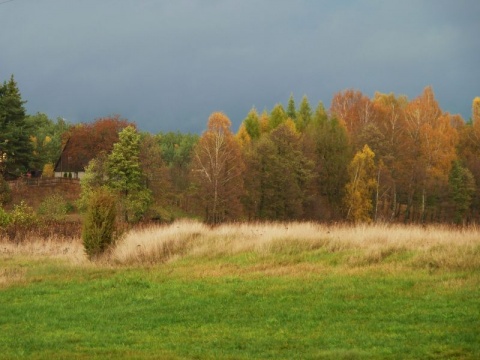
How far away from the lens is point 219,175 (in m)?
51.8

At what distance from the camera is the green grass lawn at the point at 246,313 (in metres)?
8.26

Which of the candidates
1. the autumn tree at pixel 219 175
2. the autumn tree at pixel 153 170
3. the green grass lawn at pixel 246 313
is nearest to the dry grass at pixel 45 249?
the green grass lawn at pixel 246 313

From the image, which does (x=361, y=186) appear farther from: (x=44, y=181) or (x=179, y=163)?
(x=179, y=163)

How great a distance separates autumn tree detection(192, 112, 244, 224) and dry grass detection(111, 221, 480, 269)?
1190 inches

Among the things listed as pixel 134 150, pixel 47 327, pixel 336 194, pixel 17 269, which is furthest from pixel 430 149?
pixel 47 327

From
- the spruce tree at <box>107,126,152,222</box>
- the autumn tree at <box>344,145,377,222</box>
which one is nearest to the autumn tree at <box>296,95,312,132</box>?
the autumn tree at <box>344,145,377,222</box>

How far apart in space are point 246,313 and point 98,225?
10162 mm

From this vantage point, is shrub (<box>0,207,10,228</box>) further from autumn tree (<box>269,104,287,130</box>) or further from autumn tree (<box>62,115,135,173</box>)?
autumn tree (<box>269,104,287,130</box>)

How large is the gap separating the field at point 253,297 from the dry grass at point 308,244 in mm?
43

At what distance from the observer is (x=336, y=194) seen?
6116 centimetres

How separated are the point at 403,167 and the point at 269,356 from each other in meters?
53.4

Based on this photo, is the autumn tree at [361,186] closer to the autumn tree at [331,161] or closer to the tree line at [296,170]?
the tree line at [296,170]

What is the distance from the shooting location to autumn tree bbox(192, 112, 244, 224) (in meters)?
51.6

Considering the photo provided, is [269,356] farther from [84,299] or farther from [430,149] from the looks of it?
[430,149]
